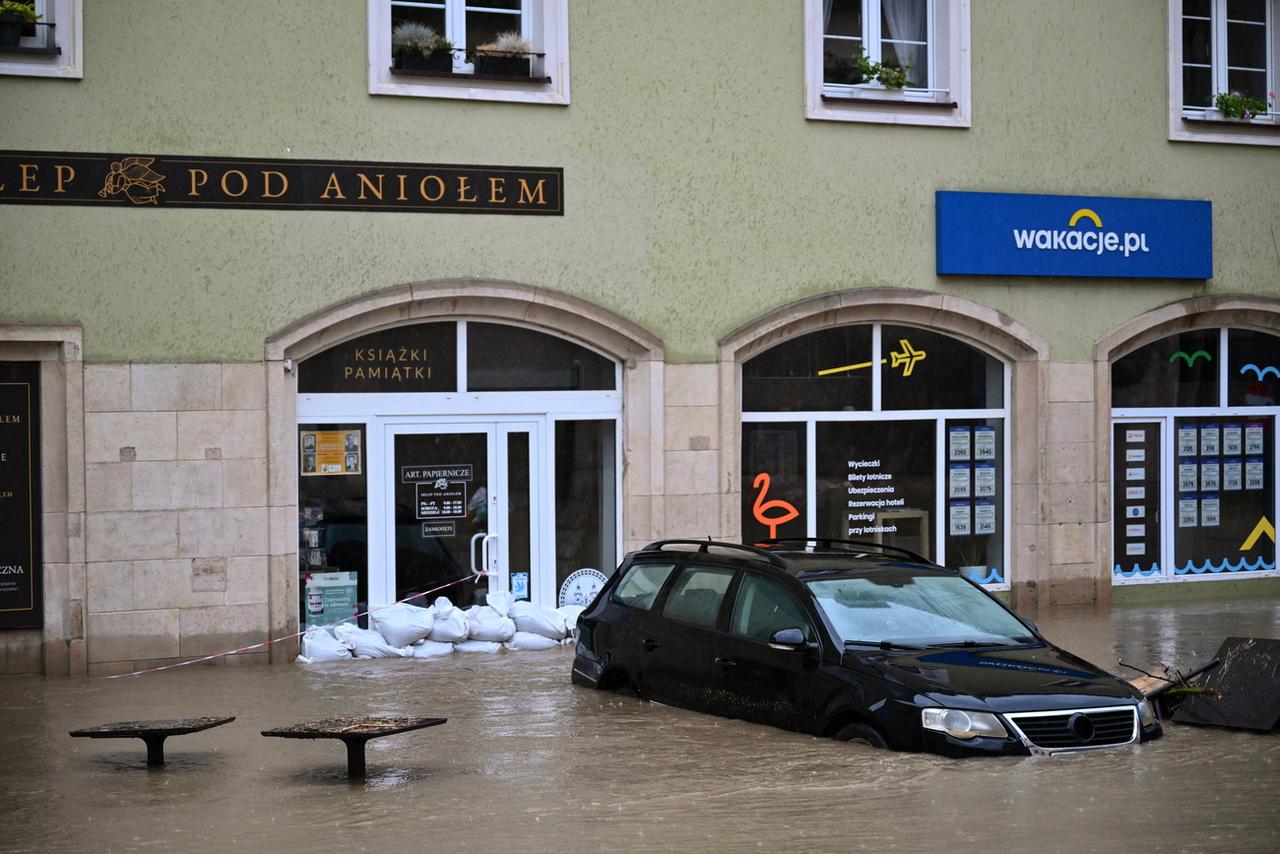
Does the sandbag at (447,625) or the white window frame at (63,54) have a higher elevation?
the white window frame at (63,54)

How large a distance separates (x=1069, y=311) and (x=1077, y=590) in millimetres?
2751

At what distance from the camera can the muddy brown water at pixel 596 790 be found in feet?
24.2

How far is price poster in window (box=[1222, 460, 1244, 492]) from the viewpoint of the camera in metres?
17.9

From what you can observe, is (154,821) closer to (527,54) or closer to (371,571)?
(371,571)

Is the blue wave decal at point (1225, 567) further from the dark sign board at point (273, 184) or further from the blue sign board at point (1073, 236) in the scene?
the dark sign board at point (273, 184)

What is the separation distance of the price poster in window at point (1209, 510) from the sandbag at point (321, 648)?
9022mm

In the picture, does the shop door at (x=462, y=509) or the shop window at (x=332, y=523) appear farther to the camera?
the shop door at (x=462, y=509)

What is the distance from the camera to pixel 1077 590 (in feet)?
55.3

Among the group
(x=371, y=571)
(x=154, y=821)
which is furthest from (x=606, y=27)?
(x=154, y=821)

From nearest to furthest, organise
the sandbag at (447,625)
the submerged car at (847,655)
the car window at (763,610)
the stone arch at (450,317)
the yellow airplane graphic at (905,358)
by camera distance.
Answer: the submerged car at (847,655), the car window at (763,610), the stone arch at (450,317), the sandbag at (447,625), the yellow airplane graphic at (905,358)

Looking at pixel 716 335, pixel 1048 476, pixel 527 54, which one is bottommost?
pixel 1048 476

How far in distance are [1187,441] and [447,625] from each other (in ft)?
26.4

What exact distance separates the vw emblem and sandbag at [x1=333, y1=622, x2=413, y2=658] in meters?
7.03

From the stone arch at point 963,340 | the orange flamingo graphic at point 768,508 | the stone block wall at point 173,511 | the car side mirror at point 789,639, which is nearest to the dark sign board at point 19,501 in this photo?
the stone block wall at point 173,511
